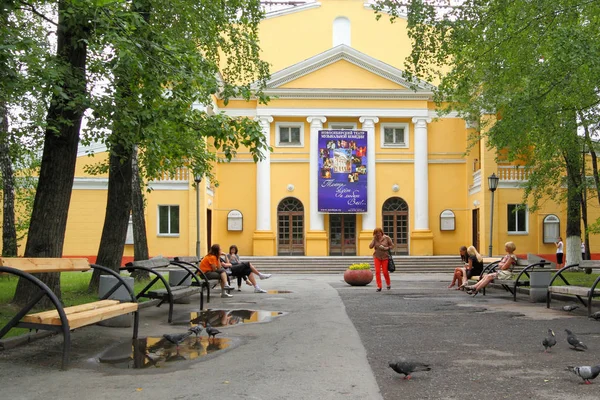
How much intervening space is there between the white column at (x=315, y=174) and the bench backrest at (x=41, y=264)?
30.4 metres

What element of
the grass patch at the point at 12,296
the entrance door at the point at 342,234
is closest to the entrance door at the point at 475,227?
the entrance door at the point at 342,234

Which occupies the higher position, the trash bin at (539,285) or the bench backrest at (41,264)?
the bench backrest at (41,264)

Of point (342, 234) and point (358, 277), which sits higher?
point (342, 234)

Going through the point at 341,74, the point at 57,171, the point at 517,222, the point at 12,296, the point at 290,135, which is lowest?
the point at 12,296

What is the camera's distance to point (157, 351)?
7.87 m

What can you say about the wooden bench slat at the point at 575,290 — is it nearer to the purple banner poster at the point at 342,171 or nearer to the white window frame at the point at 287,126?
the purple banner poster at the point at 342,171

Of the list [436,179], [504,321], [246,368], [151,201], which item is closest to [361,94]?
[436,179]

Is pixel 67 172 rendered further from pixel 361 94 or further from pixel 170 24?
pixel 361 94

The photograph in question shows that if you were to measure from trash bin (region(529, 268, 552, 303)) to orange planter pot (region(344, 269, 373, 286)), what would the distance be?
259 inches

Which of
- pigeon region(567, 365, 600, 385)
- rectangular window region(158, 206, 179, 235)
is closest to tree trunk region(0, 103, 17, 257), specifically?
rectangular window region(158, 206, 179, 235)

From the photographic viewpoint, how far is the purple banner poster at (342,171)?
125 feet

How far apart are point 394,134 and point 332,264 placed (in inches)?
381

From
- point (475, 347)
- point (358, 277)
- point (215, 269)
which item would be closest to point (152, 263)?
point (215, 269)

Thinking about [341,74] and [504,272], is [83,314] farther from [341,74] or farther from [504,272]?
[341,74]
